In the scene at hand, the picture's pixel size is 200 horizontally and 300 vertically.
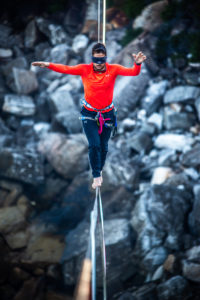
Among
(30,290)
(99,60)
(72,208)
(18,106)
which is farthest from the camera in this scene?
(18,106)

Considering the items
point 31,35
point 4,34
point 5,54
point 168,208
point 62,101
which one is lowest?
point 168,208

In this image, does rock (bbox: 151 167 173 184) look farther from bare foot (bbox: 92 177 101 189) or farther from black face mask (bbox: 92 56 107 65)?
black face mask (bbox: 92 56 107 65)

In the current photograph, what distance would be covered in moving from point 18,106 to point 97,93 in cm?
1036

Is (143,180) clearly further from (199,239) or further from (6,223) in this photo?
(6,223)

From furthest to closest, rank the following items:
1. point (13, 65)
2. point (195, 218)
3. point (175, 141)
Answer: point (13, 65) → point (175, 141) → point (195, 218)

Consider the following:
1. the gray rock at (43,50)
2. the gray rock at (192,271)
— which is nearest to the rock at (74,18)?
the gray rock at (43,50)

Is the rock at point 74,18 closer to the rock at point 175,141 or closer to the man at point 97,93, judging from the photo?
the rock at point 175,141

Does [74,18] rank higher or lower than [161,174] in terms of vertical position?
higher

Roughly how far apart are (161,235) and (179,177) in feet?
6.43

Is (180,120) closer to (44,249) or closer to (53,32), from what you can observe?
(44,249)

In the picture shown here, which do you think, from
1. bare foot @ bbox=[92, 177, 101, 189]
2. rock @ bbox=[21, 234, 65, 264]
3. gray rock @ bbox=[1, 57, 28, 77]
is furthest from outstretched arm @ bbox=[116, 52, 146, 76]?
gray rock @ bbox=[1, 57, 28, 77]

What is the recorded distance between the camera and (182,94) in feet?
32.7

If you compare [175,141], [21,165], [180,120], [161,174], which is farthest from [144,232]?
[21,165]

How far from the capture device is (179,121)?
981 cm
